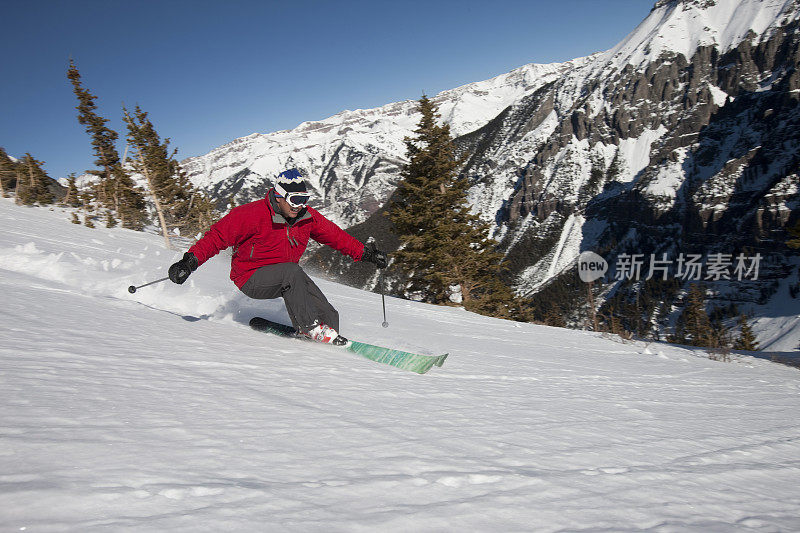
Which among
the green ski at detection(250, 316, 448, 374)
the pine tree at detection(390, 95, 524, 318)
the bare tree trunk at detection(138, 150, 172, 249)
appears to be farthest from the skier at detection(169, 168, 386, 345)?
the bare tree trunk at detection(138, 150, 172, 249)

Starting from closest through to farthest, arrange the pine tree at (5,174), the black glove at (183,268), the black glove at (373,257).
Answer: the black glove at (183,268)
the black glove at (373,257)
the pine tree at (5,174)

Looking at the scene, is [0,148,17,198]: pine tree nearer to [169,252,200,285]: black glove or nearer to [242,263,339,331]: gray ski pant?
[169,252,200,285]: black glove

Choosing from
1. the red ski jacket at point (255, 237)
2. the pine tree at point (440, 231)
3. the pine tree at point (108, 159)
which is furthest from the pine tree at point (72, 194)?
the red ski jacket at point (255, 237)

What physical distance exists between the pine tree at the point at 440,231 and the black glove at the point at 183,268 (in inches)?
661

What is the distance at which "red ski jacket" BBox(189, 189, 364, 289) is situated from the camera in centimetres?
434

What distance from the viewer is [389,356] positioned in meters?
4.03

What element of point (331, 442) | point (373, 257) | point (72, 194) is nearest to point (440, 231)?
point (373, 257)

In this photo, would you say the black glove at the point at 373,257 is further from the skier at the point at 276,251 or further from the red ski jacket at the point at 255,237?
the skier at the point at 276,251

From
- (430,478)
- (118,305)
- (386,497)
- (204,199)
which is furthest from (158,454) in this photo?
(204,199)

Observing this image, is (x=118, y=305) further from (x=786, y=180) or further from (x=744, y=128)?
(x=744, y=128)

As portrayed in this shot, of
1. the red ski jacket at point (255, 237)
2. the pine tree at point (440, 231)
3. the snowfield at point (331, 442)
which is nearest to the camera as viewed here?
the snowfield at point (331, 442)

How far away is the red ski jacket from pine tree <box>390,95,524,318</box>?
636 inches

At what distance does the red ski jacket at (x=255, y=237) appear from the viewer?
4.34m

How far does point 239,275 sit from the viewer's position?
4570 mm
